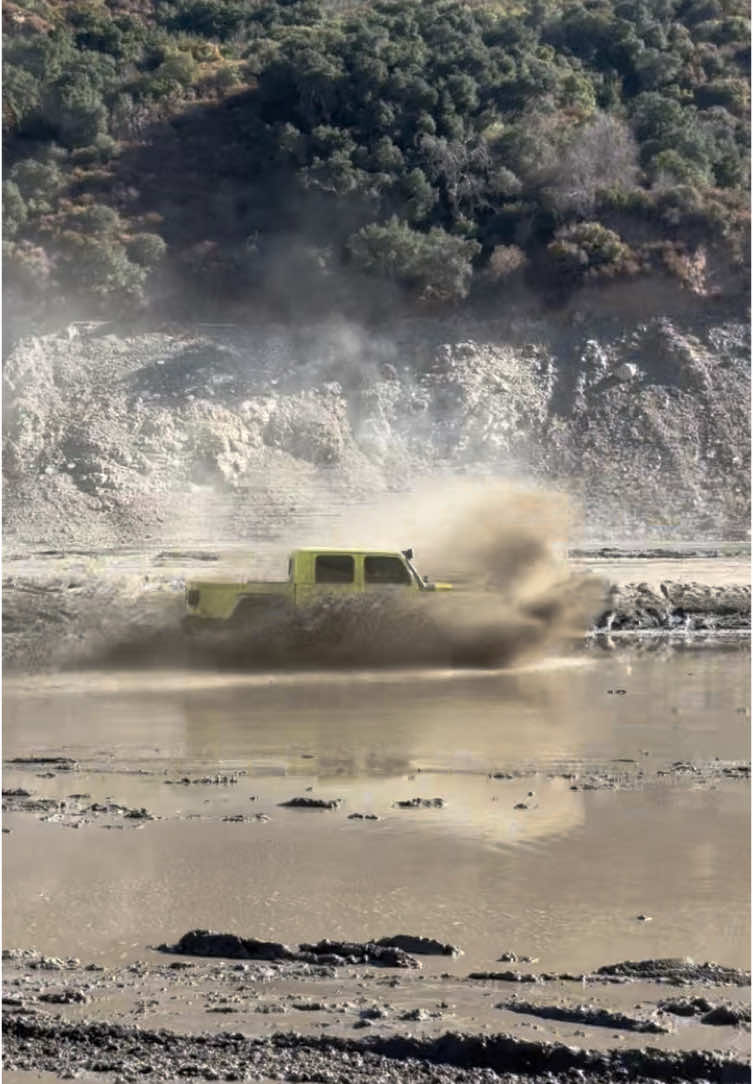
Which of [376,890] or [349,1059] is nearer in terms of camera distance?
[349,1059]

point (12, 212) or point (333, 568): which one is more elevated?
point (12, 212)

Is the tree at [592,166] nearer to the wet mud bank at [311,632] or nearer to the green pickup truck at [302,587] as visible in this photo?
the wet mud bank at [311,632]

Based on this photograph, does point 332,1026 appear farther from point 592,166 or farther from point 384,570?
point 592,166

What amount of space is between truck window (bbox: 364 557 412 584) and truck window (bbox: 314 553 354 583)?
→ 199mm

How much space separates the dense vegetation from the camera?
45969 millimetres

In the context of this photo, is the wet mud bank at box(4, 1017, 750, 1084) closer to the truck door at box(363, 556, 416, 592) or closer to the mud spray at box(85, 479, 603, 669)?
the mud spray at box(85, 479, 603, 669)

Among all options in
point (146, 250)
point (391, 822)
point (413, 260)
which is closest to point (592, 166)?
point (413, 260)

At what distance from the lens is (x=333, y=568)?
67.2ft

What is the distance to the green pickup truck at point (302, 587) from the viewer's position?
19984 millimetres

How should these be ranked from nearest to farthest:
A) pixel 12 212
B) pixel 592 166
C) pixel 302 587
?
pixel 302 587 < pixel 12 212 < pixel 592 166

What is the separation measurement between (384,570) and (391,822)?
9384 mm

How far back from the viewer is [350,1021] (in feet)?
22.9

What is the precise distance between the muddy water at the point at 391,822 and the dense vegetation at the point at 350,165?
28517 mm

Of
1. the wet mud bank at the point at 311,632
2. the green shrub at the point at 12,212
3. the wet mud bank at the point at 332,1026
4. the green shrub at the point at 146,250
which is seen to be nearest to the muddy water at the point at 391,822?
the wet mud bank at the point at 332,1026
